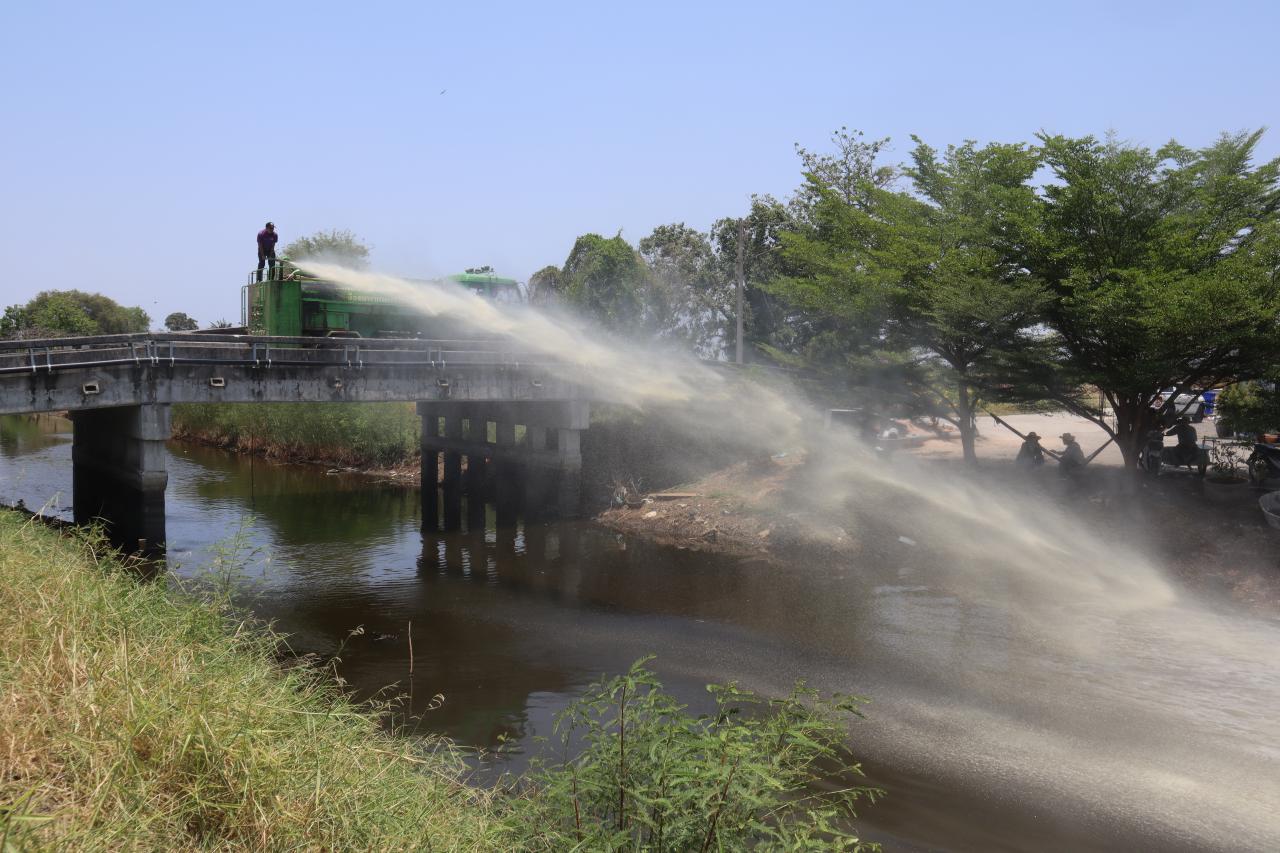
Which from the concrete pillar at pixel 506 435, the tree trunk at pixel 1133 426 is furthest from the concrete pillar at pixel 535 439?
the tree trunk at pixel 1133 426

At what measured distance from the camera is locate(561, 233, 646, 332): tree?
46969 millimetres

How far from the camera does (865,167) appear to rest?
46.7 m

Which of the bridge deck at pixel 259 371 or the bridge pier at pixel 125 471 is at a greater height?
the bridge deck at pixel 259 371

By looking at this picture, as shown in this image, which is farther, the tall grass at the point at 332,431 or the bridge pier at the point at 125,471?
the tall grass at the point at 332,431

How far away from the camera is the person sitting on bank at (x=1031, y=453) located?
26.8 m

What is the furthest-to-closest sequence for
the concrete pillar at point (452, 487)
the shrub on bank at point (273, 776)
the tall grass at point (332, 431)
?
the tall grass at point (332, 431) < the concrete pillar at point (452, 487) < the shrub on bank at point (273, 776)

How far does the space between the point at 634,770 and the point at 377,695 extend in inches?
→ 329

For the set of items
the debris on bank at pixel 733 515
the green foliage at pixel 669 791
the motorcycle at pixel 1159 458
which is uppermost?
the motorcycle at pixel 1159 458

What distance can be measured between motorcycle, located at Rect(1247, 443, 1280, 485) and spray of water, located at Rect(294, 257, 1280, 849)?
3.85 meters

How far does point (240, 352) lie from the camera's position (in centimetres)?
2425

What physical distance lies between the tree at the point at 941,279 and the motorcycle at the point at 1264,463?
19.5 feet

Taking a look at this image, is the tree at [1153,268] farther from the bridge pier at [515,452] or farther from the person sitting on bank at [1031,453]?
the bridge pier at [515,452]

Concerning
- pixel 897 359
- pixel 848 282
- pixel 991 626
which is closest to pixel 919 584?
pixel 991 626

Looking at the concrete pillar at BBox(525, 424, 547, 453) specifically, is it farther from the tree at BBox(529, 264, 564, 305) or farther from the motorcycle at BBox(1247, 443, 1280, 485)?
the tree at BBox(529, 264, 564, 305)
